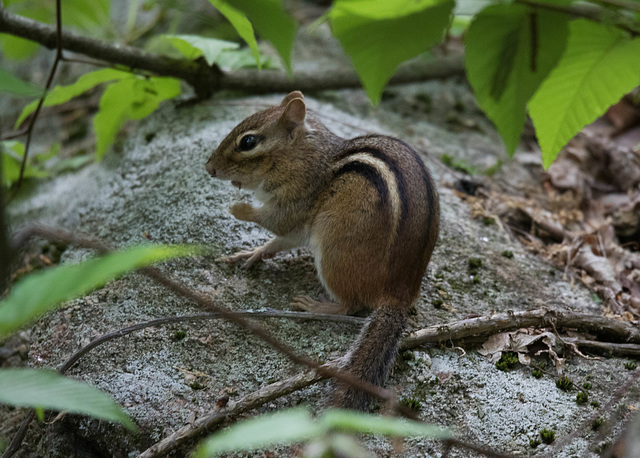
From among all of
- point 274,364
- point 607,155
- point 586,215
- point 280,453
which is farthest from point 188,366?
point 607,155

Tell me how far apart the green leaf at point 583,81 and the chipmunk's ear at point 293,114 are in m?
2.10

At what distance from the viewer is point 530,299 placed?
10.8ft

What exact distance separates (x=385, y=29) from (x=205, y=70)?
3.67 m

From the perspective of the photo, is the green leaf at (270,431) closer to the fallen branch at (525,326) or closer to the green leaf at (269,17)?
the green leaf at (269,17)

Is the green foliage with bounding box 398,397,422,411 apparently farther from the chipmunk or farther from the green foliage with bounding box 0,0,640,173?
the green foliage with bounding box 0,0,640,173

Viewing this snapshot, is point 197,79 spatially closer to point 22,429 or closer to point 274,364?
point 274,364

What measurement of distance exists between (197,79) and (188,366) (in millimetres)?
2611

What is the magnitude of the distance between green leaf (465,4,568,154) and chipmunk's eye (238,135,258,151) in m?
2.36

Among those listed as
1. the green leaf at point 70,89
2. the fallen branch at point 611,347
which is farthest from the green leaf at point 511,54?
the green leaf at point 70,89

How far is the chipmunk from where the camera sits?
2750 millimetres

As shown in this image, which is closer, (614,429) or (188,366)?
(614,429)

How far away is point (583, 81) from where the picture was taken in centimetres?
130

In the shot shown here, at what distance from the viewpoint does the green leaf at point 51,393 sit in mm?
941

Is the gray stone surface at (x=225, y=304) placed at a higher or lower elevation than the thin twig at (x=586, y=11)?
lower
